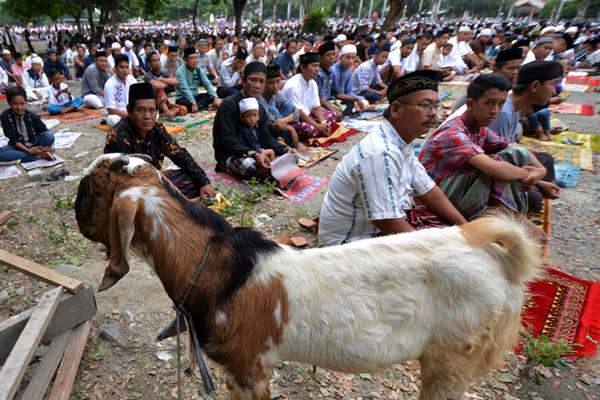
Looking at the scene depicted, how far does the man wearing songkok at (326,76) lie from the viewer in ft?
26.0

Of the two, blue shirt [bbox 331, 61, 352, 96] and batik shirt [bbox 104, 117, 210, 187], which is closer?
batik shirt [bbox 104, 117, 210, 187]

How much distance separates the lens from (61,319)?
2.51 m

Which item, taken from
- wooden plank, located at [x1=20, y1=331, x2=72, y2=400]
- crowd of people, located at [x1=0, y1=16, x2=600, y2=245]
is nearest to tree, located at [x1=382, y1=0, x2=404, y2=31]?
crowd of people, located at [x1=0, y1=16, x2=600, y2=245]

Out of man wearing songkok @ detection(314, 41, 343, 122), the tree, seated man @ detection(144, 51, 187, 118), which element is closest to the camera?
man wearing songkok @ detection(314, 41, 343, 122)

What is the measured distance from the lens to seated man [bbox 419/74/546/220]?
10.2 ft

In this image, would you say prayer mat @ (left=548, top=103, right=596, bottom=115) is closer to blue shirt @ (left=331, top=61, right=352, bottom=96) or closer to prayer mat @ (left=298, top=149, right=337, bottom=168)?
blue shirt @ (left=331, top=61, right=352, bottom=96)

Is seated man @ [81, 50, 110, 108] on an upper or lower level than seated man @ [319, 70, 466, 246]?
lower

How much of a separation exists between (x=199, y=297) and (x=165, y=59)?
40.2ft

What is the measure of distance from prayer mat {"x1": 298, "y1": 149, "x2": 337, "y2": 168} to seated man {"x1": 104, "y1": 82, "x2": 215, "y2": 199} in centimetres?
211

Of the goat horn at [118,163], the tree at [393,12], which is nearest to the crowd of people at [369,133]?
the goat horn at [118,163]

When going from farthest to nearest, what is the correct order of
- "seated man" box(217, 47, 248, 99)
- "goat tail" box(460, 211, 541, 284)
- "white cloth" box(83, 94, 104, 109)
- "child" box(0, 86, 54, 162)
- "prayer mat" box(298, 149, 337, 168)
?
"seated man" box(217, 47, 248, 99), "white cloth" box(83, 94, 104, 109), "prayer mat" box(298, 149, 337, 168), "child" box(0, 86, 54, 162), "goat tail" box(460, 211, 541, 284)

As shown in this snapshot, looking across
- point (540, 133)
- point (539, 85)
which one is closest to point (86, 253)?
point (539, 85)

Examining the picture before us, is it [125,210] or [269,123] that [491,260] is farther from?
[269,123]

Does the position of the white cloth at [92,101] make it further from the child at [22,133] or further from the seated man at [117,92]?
the child at [22,133]
